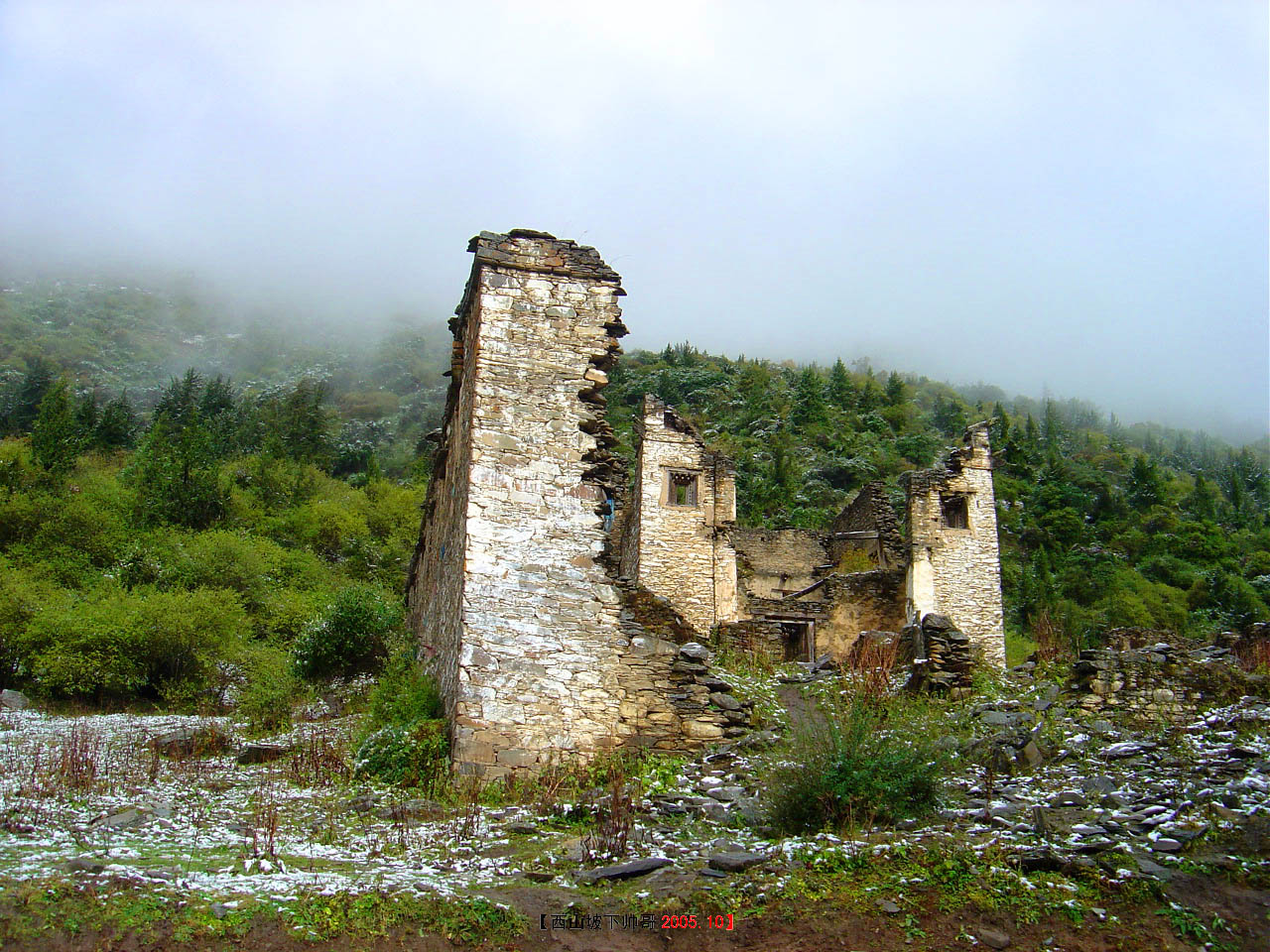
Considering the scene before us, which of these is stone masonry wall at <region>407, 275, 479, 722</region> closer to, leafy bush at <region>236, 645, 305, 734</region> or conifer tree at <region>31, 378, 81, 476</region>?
leafy bush at <region>236, 645, 305, 734</region>

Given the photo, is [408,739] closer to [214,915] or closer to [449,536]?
[449,536]

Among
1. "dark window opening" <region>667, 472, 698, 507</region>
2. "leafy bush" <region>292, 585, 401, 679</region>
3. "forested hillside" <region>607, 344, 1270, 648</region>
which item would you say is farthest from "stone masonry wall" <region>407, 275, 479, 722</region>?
"forested hillside" <region>607, 344, 1270, 648</region>

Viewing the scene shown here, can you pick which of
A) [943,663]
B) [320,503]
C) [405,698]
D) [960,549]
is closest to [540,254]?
[405,698]

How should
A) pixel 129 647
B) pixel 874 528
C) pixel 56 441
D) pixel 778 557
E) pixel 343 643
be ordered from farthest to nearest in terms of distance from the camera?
pixel 56 441
pixel 778 557
pixel 874 528
pixel 129 647
pixel 343 643

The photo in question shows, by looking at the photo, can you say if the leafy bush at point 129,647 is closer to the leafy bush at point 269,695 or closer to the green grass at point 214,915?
the leafy bush at point 269,695

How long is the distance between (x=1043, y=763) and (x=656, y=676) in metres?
3.43

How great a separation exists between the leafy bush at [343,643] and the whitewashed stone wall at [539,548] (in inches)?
192

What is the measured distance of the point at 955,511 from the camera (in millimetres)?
21484

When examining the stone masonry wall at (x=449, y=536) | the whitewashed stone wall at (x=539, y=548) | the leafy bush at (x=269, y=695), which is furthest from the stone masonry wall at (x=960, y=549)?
the leafy bush at (x=269, y=695)

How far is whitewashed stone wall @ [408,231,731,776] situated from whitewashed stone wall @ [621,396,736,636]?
432 inches

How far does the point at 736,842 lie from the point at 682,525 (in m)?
15.5

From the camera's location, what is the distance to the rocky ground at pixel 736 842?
473 cm

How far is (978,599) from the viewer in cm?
2062

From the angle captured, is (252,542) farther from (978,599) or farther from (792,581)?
(978,599)
